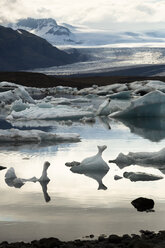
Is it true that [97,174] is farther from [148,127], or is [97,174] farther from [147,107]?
[147,107]

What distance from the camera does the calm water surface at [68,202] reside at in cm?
527

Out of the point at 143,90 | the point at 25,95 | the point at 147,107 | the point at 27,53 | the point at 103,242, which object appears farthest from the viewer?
the point at 27,53

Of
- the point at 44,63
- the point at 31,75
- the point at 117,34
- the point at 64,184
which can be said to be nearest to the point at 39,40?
the point at 44,63

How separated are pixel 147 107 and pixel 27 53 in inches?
5452

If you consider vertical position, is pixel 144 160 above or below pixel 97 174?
above

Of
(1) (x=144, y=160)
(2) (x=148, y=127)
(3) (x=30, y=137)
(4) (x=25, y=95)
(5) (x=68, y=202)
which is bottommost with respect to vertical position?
(5) (x=68, y=202)

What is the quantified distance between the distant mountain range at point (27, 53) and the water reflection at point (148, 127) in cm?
12881

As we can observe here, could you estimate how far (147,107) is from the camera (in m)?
17.2

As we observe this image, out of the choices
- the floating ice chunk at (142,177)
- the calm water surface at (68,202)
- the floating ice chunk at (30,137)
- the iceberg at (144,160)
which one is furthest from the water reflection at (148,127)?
the floating ice chunk at (142,177)

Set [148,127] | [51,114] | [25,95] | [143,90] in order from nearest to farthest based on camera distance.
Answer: [148,127] < [51,114] < [25,95] < [143,90]

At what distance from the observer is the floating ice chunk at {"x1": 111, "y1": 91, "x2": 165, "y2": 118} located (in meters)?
16.7

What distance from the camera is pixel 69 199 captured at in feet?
21.2

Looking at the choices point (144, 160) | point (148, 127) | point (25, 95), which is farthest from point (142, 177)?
point (25, 95)

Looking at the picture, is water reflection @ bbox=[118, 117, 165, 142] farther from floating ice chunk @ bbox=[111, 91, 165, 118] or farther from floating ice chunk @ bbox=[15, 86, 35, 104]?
floating ice chunk @ bbox=[15, 86, 35, 104]
